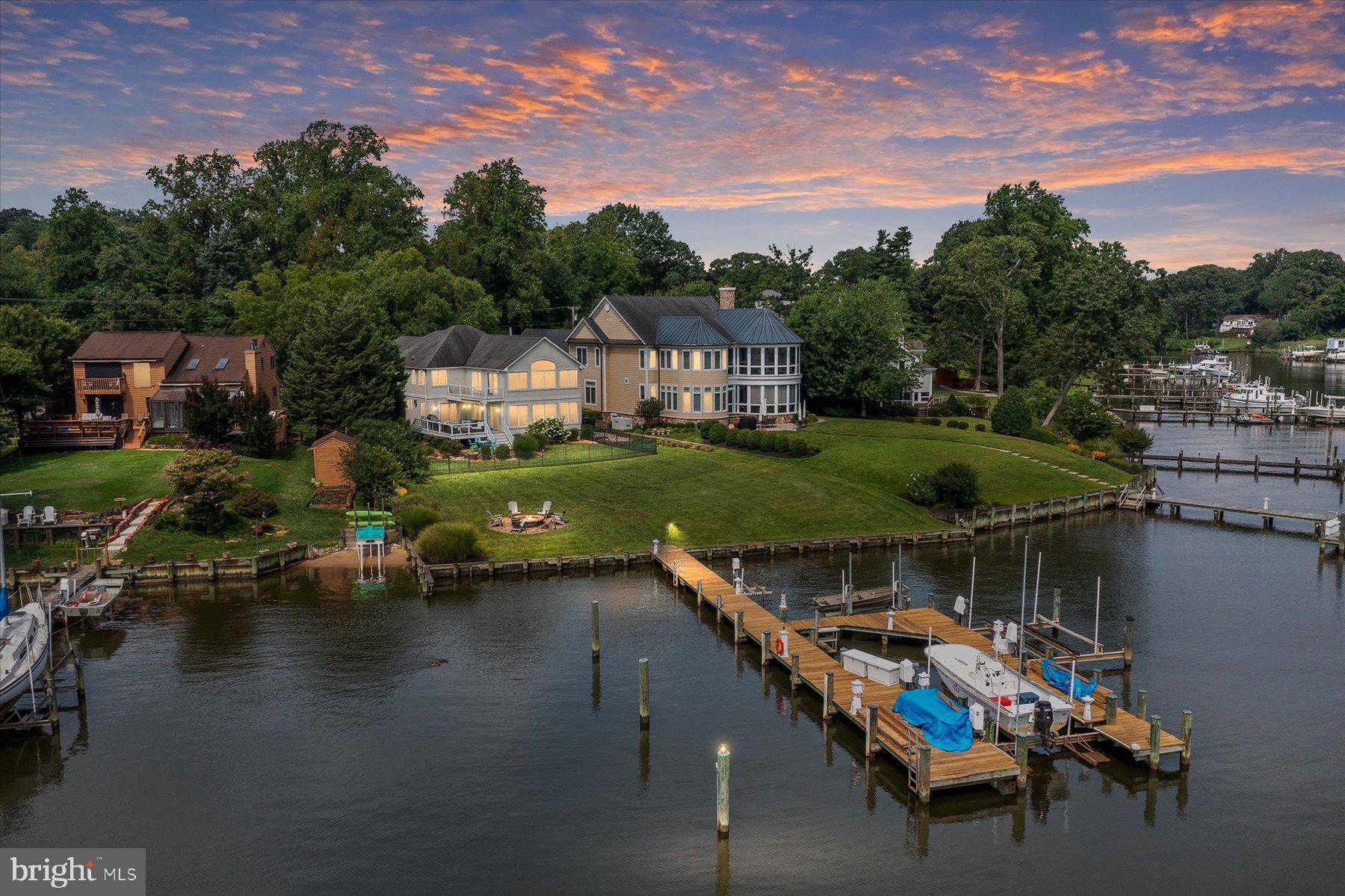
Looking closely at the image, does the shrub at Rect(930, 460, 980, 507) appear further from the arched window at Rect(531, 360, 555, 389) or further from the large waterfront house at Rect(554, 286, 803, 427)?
the arched window at Rect(531, 360, 555, 389)

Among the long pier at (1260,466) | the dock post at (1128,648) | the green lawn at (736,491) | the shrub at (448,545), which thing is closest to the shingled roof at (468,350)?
the green lawn at (736,491)

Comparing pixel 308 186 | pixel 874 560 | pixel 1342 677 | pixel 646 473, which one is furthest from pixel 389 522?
pixel 308 186

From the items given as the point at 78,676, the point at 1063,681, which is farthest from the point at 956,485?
the point at 78,676

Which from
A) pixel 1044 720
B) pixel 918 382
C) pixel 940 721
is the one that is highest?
pixel 918 382

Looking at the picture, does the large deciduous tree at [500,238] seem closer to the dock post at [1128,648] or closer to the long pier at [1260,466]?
the long pier at [1260,466]

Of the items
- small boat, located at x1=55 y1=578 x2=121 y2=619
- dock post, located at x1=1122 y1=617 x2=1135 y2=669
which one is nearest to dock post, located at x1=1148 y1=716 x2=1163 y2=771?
dock post, located at x1=1122 y1=617 x2=1135 y2=669

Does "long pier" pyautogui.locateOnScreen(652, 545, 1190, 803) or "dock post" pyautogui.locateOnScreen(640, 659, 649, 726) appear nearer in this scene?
"long pier" pyautogui.locateOnScreen(652, 545, 1190, 803)

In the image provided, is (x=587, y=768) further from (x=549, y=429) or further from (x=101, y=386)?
(x=101, y=386)
